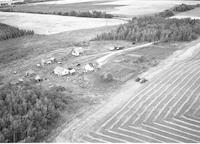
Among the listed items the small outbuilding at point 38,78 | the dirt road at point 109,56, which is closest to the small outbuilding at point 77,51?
the dirt road at point 109,56

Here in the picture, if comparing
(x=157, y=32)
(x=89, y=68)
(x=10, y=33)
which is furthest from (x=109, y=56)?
(x=10, y=33)

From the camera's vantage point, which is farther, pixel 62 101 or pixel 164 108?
pixel 62 101

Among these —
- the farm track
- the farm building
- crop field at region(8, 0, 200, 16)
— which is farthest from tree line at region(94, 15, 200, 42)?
crop field at region(8, 0, 200, 16)

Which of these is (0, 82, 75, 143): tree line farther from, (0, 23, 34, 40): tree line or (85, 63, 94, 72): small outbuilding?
(0, 23, 34, 40): tree line

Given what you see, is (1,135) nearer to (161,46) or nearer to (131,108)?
(131,108)

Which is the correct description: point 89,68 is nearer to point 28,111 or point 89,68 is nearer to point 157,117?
point 28,111

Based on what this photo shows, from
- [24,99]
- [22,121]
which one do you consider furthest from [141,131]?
[24,99]
